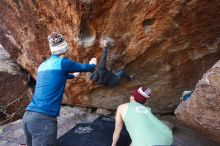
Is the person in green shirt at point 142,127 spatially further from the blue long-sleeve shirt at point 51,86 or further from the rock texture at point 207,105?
the blue long-sleeve shirt at point 51,86

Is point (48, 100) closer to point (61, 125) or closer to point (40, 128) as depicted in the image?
point (40, 128)

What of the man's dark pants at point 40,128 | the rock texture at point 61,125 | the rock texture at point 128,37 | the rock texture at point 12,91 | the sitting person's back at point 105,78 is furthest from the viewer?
the rock texture at point 12,91

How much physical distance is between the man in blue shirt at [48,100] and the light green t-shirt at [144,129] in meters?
1.02

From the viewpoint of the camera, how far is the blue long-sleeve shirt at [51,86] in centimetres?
577

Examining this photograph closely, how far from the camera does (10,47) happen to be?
838 cm

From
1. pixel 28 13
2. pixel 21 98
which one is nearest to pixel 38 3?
pixel 28 13

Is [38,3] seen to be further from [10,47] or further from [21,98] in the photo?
[21,98]

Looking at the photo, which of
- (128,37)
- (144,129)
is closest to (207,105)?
(144,129)

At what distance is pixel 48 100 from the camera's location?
229 inches

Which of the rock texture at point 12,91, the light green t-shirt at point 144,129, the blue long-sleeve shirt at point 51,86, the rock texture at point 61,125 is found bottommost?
the rock texture at point 61,125

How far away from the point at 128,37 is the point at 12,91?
3054 millimetres

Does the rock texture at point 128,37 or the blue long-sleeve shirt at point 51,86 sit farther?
the rock texture at point 128,37

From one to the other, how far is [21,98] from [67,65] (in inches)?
127

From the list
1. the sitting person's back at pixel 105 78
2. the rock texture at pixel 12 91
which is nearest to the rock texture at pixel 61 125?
the rock texture at pixel 12 91
